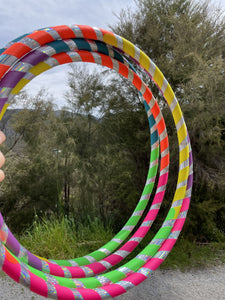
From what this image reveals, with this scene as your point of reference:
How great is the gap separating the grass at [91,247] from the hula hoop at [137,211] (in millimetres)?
1123

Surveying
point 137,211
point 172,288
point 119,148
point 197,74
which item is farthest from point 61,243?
point 197,74

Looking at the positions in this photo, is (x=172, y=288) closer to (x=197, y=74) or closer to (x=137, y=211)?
(x=137, y=211)

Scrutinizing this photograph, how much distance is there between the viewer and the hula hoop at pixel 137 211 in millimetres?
1519

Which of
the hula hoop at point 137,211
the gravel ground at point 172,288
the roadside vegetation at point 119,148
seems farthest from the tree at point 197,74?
the hula hoop at point 137,211

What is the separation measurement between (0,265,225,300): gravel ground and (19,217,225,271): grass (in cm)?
25

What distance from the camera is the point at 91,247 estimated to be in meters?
3.91

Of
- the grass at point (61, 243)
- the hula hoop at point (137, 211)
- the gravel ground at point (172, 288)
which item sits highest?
the hula hoop at point (137, 211)

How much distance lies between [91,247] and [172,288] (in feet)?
4.80

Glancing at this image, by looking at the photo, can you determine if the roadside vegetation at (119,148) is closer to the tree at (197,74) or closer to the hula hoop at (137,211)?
the tree at (197,74)

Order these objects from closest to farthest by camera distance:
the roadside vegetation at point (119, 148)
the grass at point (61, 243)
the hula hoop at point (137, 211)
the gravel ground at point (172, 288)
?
the hula hoop at point (137, 211) < the gravel ground at point (172, 288) < the grass at point (61, 243) < the roadside vegetation at point (119, 148)

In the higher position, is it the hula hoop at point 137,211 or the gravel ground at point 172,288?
the hula hoop at point 137,211

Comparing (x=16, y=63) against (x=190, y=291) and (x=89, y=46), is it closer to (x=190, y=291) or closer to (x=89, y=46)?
(x=89, y=46)

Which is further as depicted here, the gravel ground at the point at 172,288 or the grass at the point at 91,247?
the grass at the point at 91,247

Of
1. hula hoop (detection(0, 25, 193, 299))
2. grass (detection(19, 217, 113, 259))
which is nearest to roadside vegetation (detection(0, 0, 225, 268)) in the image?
grass (detection(19, 217, 113, 259))
